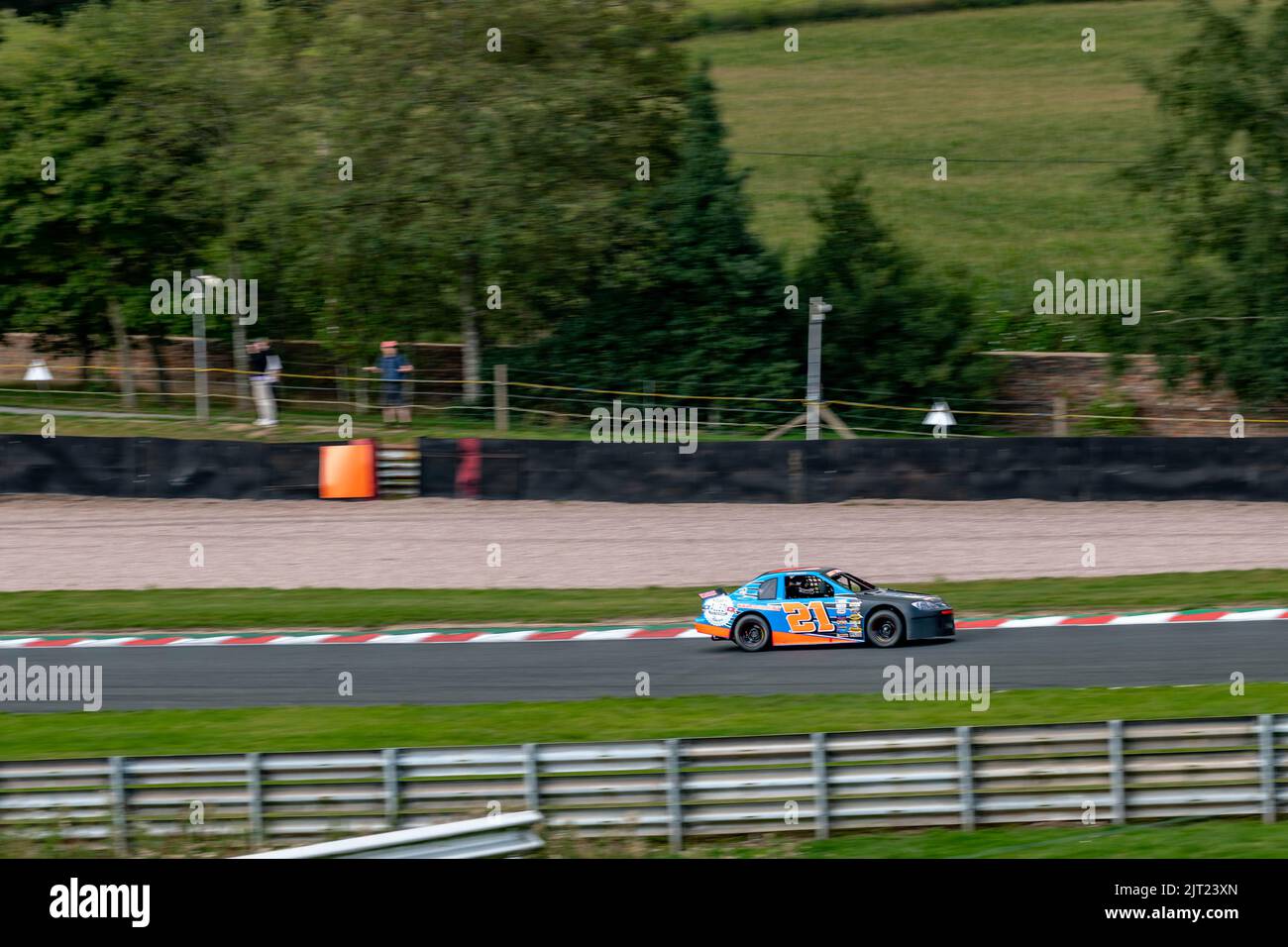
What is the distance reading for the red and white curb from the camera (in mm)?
18312

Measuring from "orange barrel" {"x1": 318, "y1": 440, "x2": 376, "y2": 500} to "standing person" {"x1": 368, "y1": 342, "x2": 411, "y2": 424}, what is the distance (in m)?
3.80

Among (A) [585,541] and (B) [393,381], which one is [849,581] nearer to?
(A) [585,541]

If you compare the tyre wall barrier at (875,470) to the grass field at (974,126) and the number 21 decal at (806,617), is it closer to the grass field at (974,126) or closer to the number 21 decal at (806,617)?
the number 21 decal at (806,617)

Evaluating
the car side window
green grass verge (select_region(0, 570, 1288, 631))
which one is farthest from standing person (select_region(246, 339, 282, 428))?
the car side window

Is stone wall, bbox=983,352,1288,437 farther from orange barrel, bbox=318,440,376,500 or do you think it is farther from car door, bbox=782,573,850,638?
car door, bbox=782,573,850,638

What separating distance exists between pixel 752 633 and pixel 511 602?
13.8 ft

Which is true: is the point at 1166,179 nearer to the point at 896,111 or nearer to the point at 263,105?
the point at 263,105

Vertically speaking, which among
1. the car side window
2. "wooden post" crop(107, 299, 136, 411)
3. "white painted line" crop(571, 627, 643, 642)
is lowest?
"white painted line" crop(571, 627, 643, 642)

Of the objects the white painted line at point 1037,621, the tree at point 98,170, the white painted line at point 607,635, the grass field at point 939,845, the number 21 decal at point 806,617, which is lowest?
the grass field at point 939,845

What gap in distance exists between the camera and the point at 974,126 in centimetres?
5372

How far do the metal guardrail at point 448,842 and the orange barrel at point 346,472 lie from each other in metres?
15.4

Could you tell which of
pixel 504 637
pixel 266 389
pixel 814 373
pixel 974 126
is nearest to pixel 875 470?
pixel 814 373

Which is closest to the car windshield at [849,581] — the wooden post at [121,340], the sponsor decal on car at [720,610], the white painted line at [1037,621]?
the sponsor decal on car at [720,610]

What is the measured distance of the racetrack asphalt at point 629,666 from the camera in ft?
51.2
